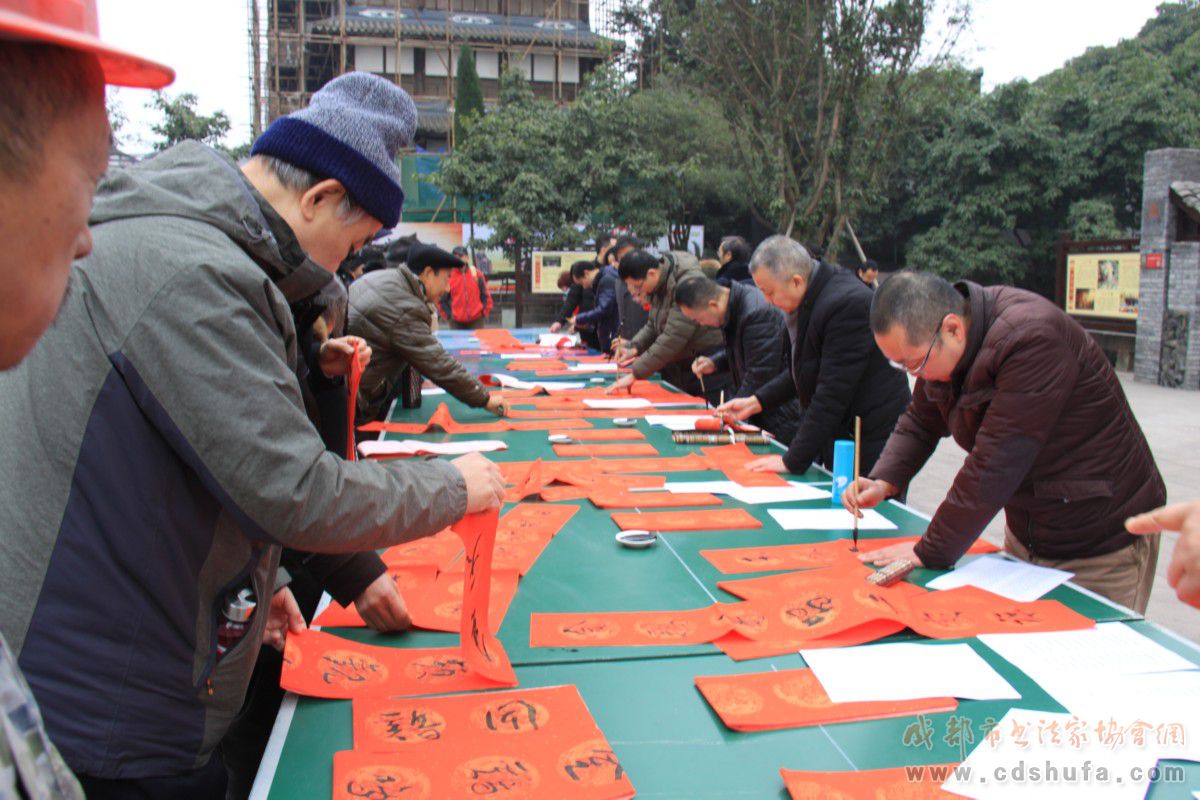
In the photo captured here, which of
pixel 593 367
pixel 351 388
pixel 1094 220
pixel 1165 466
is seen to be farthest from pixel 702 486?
pixel 1094 220

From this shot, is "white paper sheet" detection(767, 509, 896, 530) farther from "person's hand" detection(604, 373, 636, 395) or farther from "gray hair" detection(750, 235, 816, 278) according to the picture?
"person's hand" detection(604, 373, 636, 395)

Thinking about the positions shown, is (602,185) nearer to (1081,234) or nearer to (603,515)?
(1081,234)

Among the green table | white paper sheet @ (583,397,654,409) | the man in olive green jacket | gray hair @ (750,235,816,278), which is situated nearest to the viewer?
the green table

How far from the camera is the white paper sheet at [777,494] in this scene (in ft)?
9.08

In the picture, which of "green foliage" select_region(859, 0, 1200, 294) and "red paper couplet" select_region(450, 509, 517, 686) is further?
"green foliage" select_region(859, 0, 1200, 294)

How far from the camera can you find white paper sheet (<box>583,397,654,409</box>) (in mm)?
4719

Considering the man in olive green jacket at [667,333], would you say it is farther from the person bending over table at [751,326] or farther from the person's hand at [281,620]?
the person's hand at [281,620]

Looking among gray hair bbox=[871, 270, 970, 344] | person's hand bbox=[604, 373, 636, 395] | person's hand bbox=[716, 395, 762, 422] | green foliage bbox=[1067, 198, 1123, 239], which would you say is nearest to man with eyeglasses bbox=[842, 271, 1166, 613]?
gray hair bbox=[871, 270, 970, 344]

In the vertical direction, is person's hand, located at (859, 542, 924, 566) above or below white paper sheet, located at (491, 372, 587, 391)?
above

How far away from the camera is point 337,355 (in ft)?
6.25

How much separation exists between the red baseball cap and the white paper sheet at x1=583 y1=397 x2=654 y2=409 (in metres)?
4.17

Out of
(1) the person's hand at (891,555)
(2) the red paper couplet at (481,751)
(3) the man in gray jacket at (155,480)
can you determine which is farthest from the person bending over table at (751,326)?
(3) the man in gray jacket at (155,480)

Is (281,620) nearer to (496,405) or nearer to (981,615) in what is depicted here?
(981,615)

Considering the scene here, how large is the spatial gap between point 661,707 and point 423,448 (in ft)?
7.50
